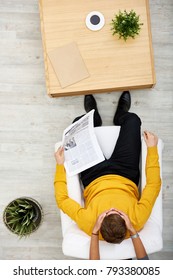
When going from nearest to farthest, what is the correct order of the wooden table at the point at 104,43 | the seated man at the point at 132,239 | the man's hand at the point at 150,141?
the seated man at the point at 132,239 < the man's hand at the point at 150,141 < the wooden table at the point at 104,43

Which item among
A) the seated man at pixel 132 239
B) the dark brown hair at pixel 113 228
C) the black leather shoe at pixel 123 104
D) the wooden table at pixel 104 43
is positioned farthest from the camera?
the black leather shoe at pixel 123 104

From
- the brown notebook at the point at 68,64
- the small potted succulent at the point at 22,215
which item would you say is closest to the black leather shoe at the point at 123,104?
the brown notebook at the point at 68,64

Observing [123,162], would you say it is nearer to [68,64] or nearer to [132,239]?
[132,239]

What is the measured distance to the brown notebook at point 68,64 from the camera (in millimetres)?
2400

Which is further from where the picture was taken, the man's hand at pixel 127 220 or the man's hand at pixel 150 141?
the man's hand at pixel 150 141

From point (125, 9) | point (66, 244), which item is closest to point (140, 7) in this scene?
point (125, 9)

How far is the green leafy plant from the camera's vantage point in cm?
230

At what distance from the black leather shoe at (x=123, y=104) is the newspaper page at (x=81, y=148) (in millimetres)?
405

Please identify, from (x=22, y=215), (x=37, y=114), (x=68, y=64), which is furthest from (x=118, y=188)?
(x=37, y=114)

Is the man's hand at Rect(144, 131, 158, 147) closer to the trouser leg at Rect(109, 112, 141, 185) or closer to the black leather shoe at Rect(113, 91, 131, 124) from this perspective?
the trouser leg at Rect(109, 112, 141, 185)

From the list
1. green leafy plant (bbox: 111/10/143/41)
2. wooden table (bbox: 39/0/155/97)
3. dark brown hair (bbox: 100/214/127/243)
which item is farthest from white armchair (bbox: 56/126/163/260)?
green leafy plant (bbox: 111/10/143/41)

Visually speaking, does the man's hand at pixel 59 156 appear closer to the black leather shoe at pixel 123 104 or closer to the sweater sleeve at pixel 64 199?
the sweater sleeve at pixel 64 199

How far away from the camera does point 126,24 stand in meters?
2.30

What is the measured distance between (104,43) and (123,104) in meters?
0.51
